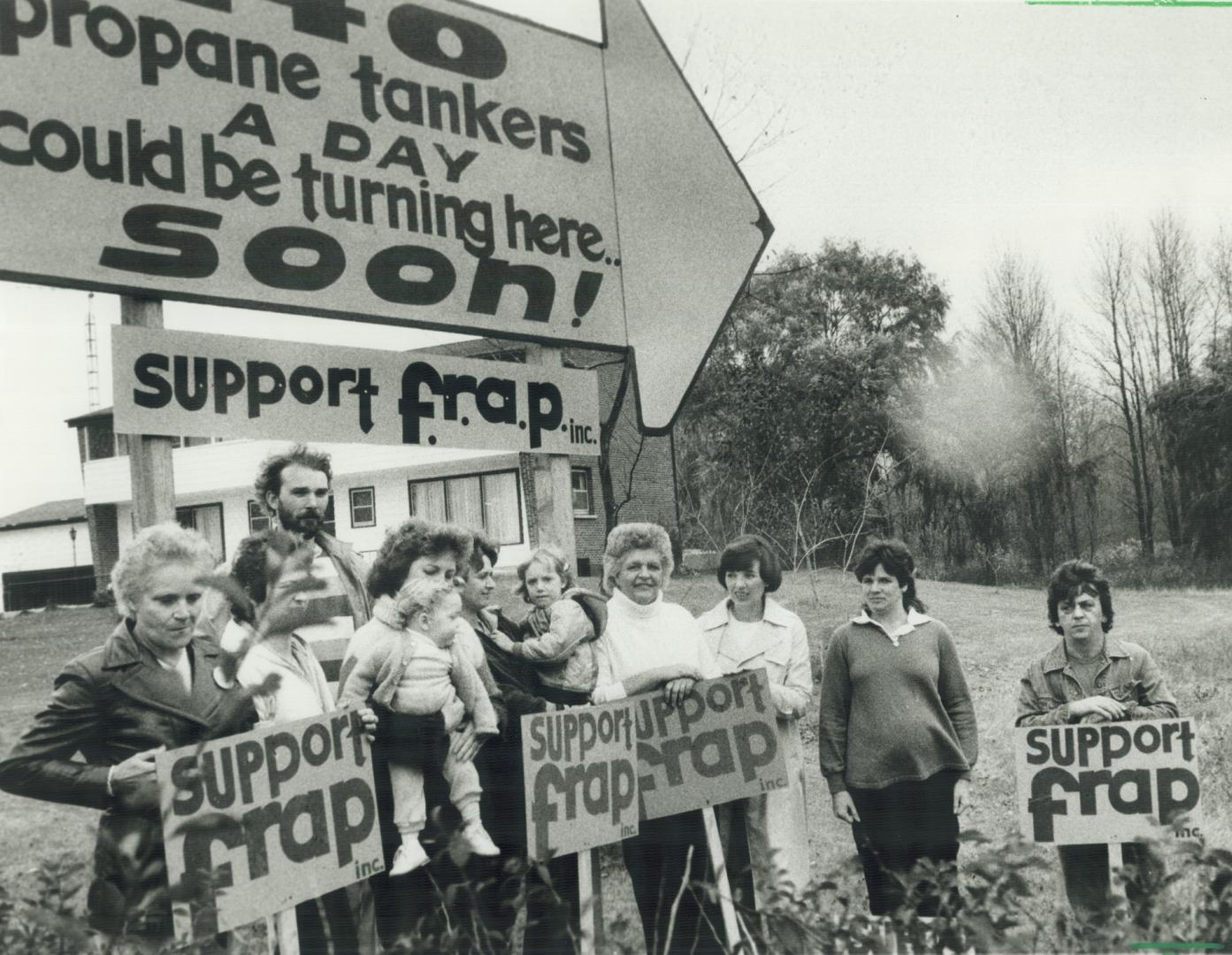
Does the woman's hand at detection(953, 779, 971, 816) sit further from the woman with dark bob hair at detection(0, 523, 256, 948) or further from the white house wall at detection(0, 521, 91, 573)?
the white house wall at detection(0, 521, 91, 573)

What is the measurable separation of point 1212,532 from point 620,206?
5.35 m

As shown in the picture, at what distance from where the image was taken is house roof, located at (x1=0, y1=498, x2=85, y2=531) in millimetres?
3576

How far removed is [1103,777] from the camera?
12.0 feet

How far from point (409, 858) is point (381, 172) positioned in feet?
6.35

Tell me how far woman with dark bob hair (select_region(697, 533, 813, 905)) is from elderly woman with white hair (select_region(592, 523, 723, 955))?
12.4 inches

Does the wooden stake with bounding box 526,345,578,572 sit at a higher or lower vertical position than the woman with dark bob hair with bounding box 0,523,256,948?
higher

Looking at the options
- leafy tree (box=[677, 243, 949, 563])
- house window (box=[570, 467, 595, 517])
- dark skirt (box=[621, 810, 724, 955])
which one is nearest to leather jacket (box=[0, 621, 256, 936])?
dark skirt (box=[621, 810, 724, 955])

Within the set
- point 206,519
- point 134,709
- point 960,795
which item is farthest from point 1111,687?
point 206,519

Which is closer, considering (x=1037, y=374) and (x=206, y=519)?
(x=206, y=519)

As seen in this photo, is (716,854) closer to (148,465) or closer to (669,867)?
(669,867)

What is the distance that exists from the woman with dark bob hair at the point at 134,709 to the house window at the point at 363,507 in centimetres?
521

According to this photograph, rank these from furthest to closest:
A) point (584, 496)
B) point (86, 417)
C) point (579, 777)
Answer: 1. point (584, 496)
2. point (86, 417)
3. point (579, 777)

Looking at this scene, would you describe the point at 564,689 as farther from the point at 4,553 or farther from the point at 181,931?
the point at 4,553

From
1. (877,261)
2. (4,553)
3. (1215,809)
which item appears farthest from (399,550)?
(877,261)
